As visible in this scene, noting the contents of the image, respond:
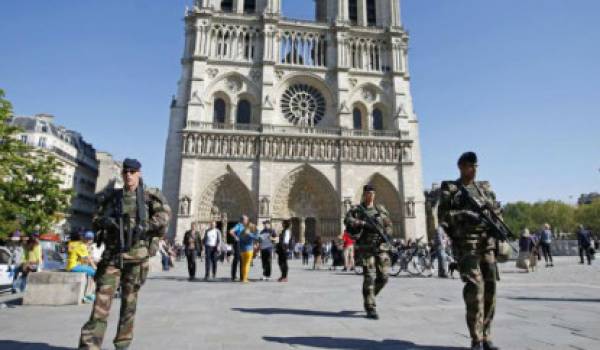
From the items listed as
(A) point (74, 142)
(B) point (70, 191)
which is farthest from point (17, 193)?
(A) point (74, 142)

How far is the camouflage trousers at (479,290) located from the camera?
9.68 ft

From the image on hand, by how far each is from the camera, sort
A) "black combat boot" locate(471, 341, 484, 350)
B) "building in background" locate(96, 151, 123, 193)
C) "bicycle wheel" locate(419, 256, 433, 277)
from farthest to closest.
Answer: "building in background" locate(96, 151, 123, 193) < "bicycle wheel" locate(419, 256, 433, 277) < "black combat boot" locate(471, 341, 484, 350)

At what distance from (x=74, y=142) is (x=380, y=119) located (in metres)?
28.8

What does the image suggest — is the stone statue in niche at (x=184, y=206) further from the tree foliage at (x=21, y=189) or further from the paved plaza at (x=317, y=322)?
the paved plaza at (x=317, y=322)

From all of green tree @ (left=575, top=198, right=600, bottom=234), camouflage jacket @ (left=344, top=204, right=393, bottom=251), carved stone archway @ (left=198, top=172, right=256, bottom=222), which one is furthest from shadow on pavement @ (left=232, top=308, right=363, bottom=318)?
green tree @ (left=575, top=198, right=600, bottom=234)

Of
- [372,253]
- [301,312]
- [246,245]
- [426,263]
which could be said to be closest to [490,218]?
[372,253]

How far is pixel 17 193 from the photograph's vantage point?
48.1ft

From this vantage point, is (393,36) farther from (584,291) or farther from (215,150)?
(584,291)

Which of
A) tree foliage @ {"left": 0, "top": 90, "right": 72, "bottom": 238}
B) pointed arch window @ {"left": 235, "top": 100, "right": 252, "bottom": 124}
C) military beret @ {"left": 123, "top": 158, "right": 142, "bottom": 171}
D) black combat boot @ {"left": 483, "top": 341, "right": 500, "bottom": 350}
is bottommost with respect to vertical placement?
black combat boot @ {"left": 483, "top": 341, "right": 500, "bottom": 350}

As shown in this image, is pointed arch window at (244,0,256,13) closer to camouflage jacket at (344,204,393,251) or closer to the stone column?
the stone column

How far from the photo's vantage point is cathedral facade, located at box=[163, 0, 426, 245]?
2300 centimetres

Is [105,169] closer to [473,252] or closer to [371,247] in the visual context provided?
[371,247]

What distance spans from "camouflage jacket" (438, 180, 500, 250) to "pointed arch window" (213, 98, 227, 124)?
23.1 meters

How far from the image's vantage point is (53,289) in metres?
5.41
